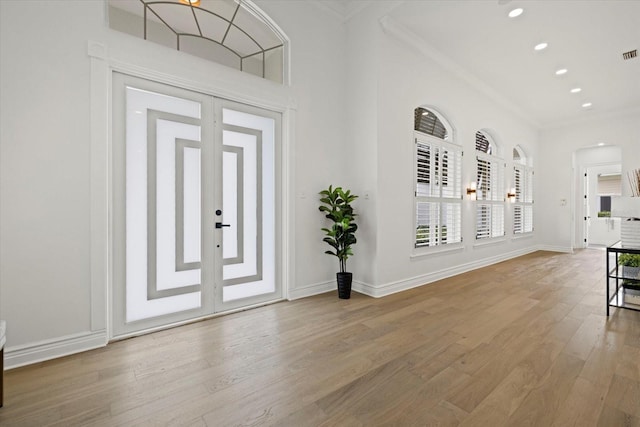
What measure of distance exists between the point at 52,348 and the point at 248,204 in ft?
A: 6.60

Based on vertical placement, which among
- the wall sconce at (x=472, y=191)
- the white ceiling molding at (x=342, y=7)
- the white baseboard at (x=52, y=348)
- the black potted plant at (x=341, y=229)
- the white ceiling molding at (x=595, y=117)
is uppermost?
the white ceiling molding at (x=342, y=7)

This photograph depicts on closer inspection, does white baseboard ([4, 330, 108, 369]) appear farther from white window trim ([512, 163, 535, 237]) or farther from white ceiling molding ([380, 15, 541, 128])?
white window trim ([512, 163, 535, 237])

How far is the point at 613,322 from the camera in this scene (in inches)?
113

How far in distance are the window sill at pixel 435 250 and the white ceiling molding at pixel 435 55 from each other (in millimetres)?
2982

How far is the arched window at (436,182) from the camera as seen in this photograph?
4.49m

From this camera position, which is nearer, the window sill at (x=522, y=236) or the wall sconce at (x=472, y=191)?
the wall sconce at (x=472, y=191)

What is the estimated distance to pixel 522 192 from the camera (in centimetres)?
744

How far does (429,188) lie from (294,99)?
251 centimetres

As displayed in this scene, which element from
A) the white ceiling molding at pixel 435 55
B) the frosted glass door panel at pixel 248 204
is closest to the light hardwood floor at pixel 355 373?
the frosted glass door panel at pixel 248 204

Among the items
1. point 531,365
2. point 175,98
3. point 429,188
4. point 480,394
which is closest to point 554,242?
point 429,188

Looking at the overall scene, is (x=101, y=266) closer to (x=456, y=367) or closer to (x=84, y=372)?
(x=84, y=372)

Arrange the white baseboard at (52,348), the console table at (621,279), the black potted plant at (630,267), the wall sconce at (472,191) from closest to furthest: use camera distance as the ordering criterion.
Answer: the white baseboard at (52,348), the console table at (621,279), the black potted plant at (630,267), the wall sconce at (472,191)

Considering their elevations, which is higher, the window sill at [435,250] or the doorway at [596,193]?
the doorway at [596,193]

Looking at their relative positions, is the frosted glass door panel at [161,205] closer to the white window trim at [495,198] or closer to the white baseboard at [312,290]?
the white baseboard at [312,290]
